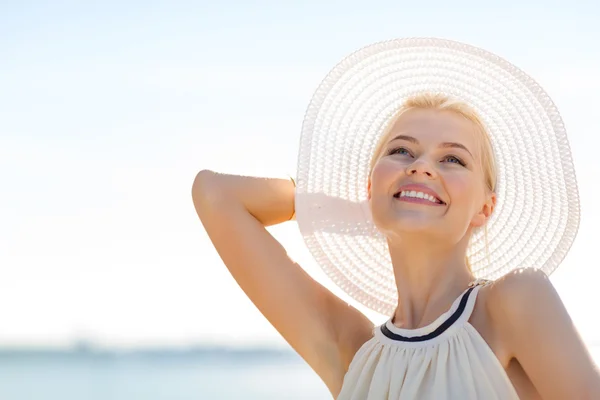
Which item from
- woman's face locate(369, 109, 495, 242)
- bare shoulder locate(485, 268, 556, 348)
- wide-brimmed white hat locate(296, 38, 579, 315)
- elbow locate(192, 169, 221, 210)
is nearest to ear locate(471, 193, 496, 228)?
woman's face locate(369, 109, 495, 242)

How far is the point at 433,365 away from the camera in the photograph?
2453 millimetres

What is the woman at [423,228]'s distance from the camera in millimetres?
2373

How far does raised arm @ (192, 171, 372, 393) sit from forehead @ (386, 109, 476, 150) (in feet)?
1.61

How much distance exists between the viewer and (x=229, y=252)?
117 inches

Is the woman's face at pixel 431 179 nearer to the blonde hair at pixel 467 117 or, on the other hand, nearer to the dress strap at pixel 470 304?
the blonde hair at pixel 467 117

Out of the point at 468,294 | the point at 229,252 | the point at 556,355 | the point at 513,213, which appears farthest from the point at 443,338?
the point at 229,252

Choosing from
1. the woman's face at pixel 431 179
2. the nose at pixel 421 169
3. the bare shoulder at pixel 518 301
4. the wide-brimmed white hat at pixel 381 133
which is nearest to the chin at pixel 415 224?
the woman's face at pixel 431 179

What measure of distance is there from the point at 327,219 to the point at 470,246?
0.44 metres

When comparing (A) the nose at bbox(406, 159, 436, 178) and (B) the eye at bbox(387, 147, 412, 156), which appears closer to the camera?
(A) the nose at bbox(406, 159, 436, 178)

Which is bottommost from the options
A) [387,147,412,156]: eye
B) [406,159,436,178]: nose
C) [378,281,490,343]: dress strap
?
[378,281,490,343]: dress strap

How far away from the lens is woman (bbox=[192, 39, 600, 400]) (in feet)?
7.79

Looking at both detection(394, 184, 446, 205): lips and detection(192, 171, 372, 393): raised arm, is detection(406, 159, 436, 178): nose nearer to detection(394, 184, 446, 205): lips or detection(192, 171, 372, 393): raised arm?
detection(394, 184, 446, 205): lips

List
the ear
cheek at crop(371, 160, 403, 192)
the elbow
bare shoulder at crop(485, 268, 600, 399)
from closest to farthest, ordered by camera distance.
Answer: bare shoulder at crop(485, 268, 600, 399), cheek at crop(371, 160, 403, 192), the ear, the elbow

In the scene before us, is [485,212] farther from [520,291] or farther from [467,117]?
[520,291]
